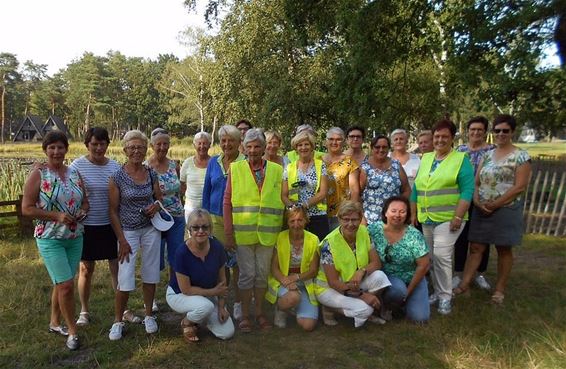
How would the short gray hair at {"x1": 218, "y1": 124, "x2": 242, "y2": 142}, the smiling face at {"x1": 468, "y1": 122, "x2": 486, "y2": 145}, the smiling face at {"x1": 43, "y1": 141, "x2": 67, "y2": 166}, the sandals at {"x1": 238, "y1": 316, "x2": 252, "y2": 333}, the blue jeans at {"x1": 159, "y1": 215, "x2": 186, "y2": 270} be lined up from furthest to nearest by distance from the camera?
the smiling face at {"x1": 468, "y1": 122, "x2": 486, "y2": 145}, the blue jeans at {"x1": 159, "y1": 215, "x2": 186, "y2": 270}, the short gray hair at {"x1": 218, "y1": 124, "x2": 242, "y2": 142}, the sandals at {"x1": 238, "y1": 316, "x2": 252, "y2": 333}, the smiling face at {"x1": 43, "y1": 141, "x2": 67, "y2": 166}

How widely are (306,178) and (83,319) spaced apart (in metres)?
2.58

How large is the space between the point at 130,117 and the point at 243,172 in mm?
74270

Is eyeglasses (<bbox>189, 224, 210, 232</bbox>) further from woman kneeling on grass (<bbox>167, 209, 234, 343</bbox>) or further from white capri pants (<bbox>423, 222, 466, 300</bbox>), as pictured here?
white capri pants (<bbox>423, 222, 466, 300</bbox>)

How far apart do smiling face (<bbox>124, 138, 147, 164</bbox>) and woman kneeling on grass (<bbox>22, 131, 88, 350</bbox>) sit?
1.59 ft

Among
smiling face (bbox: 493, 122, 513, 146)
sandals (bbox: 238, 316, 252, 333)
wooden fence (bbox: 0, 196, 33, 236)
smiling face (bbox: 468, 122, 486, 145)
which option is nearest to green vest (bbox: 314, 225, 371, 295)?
sandals (bbox: 238, 316, 252, 333)

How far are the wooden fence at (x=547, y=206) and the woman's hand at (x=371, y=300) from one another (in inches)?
235

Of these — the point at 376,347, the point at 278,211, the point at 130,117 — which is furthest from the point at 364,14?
the point at 130,117

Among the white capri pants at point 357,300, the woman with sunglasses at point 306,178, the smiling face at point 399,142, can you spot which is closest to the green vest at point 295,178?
the woman with sunglasses at point 306,178

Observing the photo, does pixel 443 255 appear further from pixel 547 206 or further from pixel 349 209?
pixel 547 206

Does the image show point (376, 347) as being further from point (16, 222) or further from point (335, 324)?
point (16, 222)

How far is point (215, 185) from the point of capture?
4.37 metres

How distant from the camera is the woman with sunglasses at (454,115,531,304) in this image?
463 centimetres

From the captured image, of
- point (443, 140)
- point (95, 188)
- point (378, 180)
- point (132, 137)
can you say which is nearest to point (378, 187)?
point (378, 180)

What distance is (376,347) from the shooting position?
12.6ft
